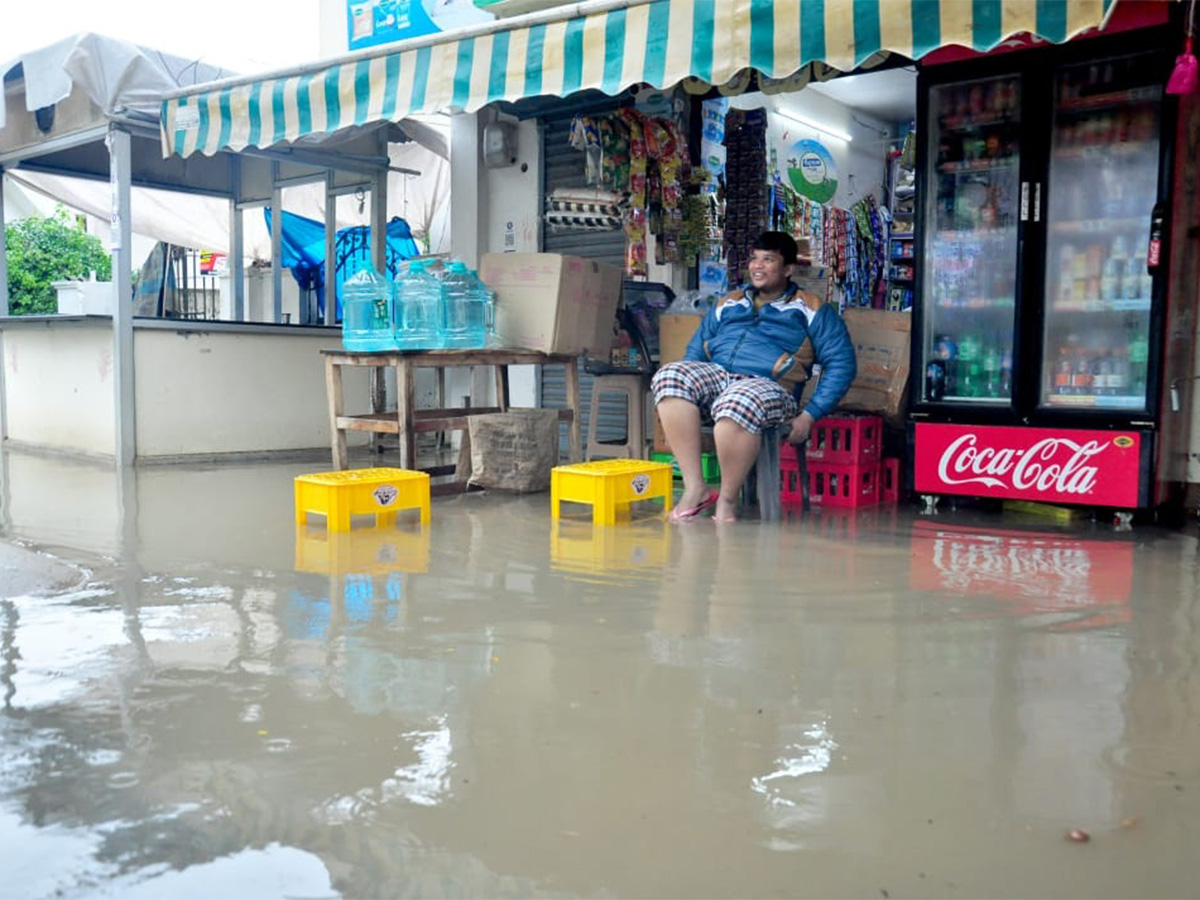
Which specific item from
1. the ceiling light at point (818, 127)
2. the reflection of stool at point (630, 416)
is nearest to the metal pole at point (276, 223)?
the reflection of stool at point (630, 416)

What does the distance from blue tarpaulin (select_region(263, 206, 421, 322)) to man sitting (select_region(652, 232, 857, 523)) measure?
6.43 meters

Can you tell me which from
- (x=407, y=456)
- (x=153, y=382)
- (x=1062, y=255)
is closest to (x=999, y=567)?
(x=1062, y=255)

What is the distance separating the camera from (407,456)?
5707 millimetres

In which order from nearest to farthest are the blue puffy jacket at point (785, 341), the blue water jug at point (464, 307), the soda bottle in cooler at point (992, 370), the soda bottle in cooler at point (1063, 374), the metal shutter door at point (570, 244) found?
the blue puffy jacket at point (785, 341) → the soda bottle in cooler at point (1063, 374) → the soda bottle in cooler at point (992, 370) → the blue water jug at point (464, 307) → the metal shutter door at point (570, 244)

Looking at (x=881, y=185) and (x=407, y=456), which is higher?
(x=881, y=185)

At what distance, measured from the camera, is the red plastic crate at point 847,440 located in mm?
5492

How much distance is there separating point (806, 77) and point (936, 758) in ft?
15.9

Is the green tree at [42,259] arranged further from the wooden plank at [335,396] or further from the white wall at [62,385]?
the wooden plank at [335,396]

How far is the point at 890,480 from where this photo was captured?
5855 millimetres

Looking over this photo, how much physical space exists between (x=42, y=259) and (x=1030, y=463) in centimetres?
1789

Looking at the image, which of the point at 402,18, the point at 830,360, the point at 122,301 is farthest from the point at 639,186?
the point at 122,301

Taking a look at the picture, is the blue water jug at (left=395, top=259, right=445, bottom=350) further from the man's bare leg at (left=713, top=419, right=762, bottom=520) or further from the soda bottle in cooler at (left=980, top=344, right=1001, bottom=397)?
the soda bottle in cooler at (left=980, top=344, right=1001, bottom=397)

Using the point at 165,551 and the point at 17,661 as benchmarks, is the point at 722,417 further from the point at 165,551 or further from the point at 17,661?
the point at 17,661

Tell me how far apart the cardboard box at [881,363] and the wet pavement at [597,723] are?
160 centimetres
